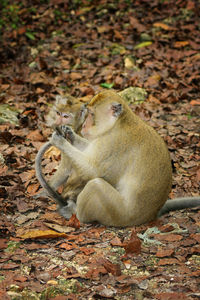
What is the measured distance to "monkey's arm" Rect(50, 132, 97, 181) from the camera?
468 cm

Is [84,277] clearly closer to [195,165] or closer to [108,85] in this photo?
[195,165]

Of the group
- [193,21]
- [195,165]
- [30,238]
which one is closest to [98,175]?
[30,238]

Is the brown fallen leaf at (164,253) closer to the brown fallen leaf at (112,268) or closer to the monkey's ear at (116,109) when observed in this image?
the brown fallen leaf at (112,268)

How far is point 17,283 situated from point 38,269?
0.29 metres

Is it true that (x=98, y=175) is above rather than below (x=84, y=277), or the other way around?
above

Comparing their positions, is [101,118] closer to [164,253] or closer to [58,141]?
[58,141]

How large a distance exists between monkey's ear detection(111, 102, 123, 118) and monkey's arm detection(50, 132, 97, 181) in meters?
0.53

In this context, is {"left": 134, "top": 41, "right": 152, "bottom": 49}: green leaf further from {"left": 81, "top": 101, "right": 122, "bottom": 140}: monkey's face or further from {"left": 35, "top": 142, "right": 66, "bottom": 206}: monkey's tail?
{"left": 35, "top": 142, "right": 66, "bottom": 206}: monkey's tail

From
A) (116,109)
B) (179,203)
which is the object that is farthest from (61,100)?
→ (179,203)

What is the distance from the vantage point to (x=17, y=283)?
3.69m

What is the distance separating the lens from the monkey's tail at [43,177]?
488 centimetres

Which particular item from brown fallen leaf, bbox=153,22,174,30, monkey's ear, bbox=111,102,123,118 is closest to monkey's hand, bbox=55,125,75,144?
monkey's ear, bbox=111,102,123,118

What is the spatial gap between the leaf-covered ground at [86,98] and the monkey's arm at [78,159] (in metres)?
0.59

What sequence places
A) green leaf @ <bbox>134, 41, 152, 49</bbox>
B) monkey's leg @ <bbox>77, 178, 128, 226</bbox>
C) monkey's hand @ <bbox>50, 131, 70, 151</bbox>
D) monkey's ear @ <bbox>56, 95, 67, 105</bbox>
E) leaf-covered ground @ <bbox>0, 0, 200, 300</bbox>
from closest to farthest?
leaf-covered ground @ <bbox>0, 0, 200, 300</bbox> < monkey's leg @ <bbox>77, 178, 128, 226</bbox> < monkey's hand @ <bbox>50, 131, 70, 151</bbox> < monkey's ear @ <bbox>56, 95, 67, 105</bbox> < green leaf @ <bbox>134, 41, 152, 49</bbox>
